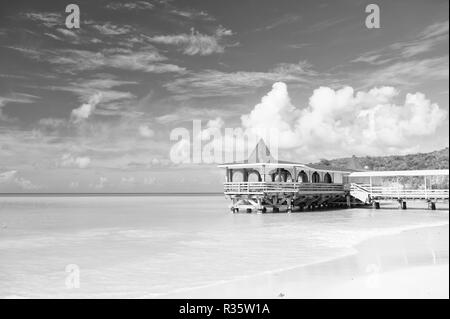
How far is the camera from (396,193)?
30.5 meters

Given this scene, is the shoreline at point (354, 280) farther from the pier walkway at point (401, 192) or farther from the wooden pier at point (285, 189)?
the pier walkway at point (401, 192)

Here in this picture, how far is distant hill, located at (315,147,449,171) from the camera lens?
279ft

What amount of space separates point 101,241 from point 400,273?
10725mm

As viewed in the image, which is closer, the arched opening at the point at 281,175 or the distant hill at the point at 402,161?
the arched opening at the point at 281,175

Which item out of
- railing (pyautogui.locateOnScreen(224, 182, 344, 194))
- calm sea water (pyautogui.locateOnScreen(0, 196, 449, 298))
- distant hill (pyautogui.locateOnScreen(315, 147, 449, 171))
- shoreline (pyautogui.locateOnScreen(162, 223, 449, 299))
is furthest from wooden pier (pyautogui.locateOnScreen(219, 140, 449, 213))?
distant hill (pyautogui.locateOnScreen(315, 147, 449, 171))

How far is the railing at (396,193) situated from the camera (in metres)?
28.7

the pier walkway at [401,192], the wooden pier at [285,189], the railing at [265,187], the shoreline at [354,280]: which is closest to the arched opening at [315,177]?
the wooden pier at [285,189]

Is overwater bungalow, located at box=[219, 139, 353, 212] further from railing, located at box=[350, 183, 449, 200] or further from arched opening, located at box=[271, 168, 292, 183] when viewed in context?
railing, located at box=[350, 183, 449, 200]

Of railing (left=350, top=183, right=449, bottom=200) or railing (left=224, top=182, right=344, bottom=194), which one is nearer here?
railing (left=224, top=182, right=344, bottom=194)

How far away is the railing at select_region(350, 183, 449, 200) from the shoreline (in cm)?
2052

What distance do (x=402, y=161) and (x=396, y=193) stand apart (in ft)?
246

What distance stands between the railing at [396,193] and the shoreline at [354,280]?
20517 millimetres
